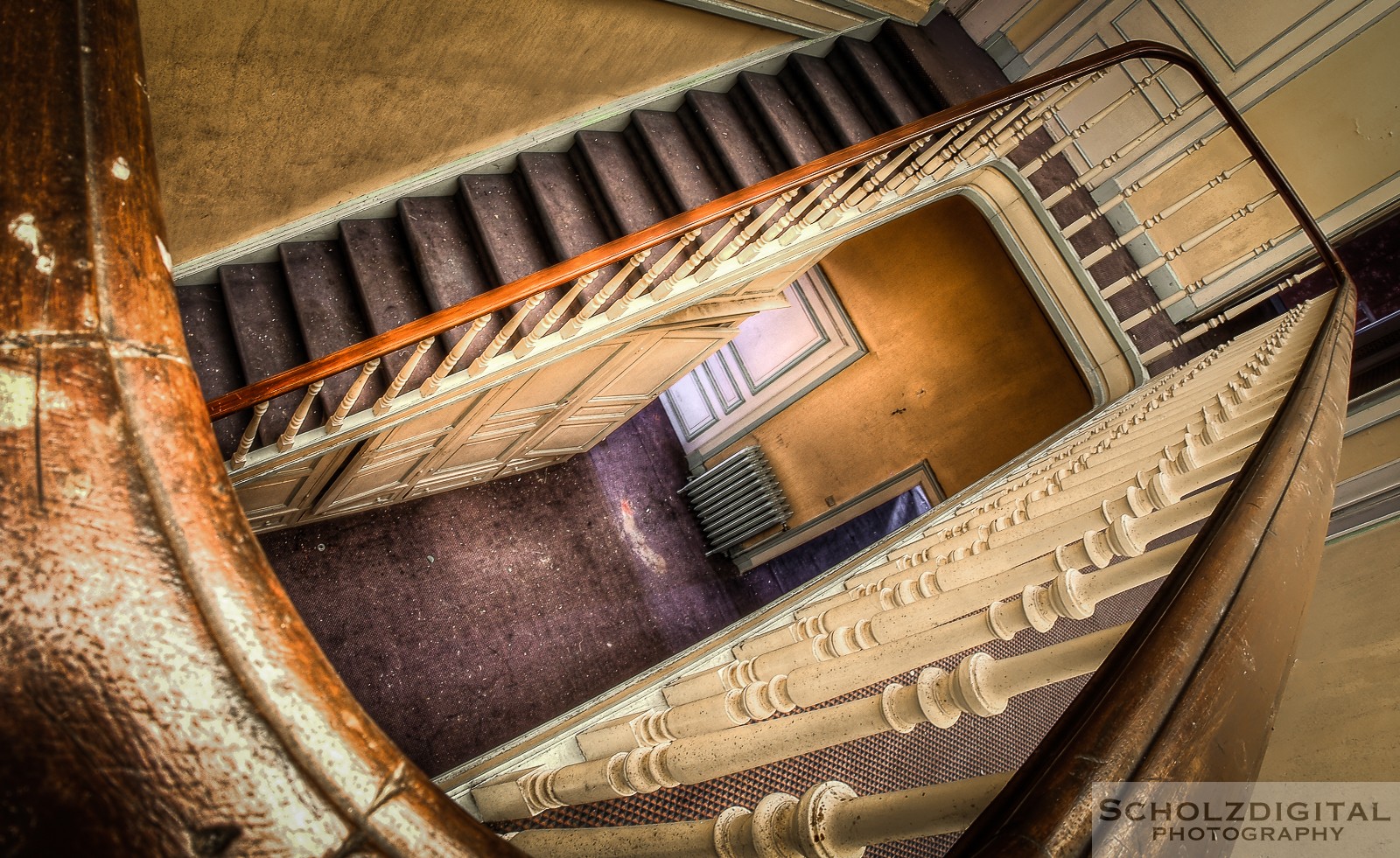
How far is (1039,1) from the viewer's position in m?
4.14

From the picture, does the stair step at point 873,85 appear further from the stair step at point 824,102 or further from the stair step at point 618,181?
the stair step at point 618,181

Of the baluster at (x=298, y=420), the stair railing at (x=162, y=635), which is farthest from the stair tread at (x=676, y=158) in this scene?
the stair railing at (x=162, y=635)

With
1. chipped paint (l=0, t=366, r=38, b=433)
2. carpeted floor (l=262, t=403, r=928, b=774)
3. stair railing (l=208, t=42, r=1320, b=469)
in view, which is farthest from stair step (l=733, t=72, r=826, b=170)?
chipped paint (l=0, t=366, r=38, b=433)

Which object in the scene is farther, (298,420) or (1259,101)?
(1259,101)

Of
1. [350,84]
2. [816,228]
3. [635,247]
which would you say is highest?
[350,84]

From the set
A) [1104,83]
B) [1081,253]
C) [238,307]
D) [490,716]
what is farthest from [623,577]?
[1104,83]

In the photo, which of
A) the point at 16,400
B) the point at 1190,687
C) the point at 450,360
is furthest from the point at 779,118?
the point at 16,400

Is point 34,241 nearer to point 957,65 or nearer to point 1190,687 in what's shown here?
point 1190,687

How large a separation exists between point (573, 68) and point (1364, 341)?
4005 millimetres

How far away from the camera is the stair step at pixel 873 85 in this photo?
3.55 metres

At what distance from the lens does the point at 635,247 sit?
2092 mm

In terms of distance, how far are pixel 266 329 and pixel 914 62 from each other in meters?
3.37

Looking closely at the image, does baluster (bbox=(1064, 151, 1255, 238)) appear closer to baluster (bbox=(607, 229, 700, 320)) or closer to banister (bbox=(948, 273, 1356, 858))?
baluster (bbox=(607, 229, 700, 320))

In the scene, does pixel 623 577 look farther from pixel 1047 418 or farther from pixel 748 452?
pixel 1047 418
